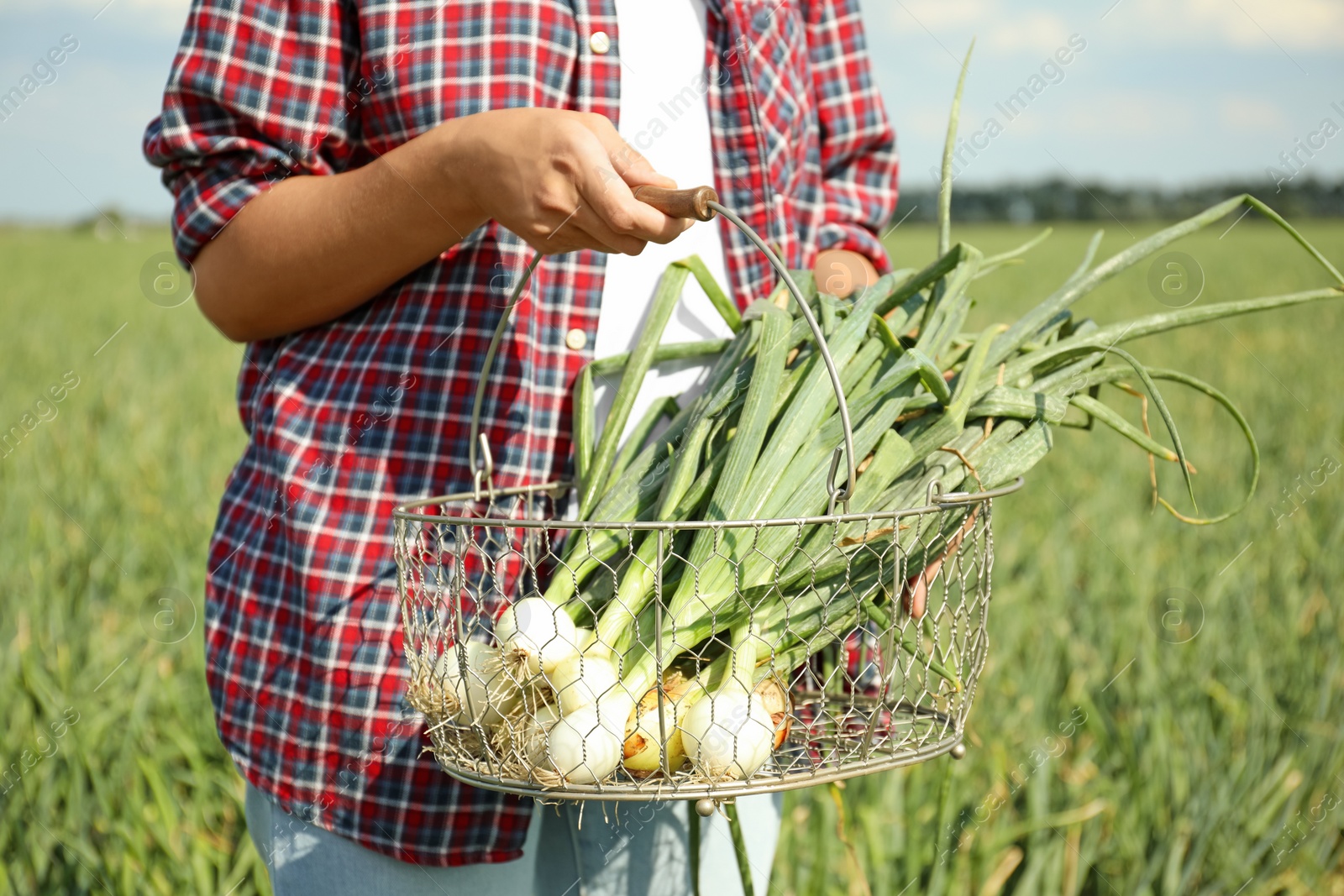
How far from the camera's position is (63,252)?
20.0 m

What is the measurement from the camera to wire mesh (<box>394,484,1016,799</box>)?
0.74 meters

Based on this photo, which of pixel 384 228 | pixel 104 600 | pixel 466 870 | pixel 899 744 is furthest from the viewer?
pixel 104 600

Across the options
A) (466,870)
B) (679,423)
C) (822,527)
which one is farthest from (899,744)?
(466,870)

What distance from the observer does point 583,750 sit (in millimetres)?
737

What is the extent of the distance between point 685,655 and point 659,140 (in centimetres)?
50

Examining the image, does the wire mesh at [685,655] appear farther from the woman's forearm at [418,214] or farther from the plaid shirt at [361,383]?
the woman's forearm at [418,214]

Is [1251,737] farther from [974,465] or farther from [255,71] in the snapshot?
[255,71]

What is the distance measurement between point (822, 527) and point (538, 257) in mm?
307

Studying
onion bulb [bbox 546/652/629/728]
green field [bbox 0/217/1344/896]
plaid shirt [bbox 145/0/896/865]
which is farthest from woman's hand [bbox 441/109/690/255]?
green field [bbox 0/217/1344/896]

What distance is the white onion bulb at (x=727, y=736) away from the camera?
29.2 inches

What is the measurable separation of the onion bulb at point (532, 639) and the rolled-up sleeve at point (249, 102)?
0.47 meters

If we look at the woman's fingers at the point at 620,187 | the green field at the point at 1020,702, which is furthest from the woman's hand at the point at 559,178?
the green field at the point at 1020,702

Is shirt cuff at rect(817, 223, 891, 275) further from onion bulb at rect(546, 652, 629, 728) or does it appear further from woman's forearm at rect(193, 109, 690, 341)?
onion bulb at rect(546, 652, 629, 728)

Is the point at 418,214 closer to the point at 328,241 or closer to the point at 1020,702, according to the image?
the point at 328,241
